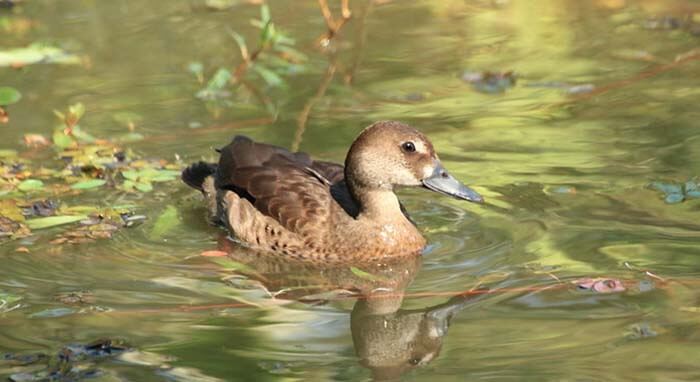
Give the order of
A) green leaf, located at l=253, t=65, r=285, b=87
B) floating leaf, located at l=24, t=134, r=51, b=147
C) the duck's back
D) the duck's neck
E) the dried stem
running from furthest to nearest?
1. the dried stem
2. green leaf, located at l=253, t=65, r=285, b=87
3. floating leaf, located at l=24, t=134, r=51, b=147
4. the duck's back
5. the duck's neck

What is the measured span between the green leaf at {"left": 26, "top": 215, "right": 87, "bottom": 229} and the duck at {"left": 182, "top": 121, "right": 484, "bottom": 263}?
99 centimetres

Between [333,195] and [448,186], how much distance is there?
819 mm

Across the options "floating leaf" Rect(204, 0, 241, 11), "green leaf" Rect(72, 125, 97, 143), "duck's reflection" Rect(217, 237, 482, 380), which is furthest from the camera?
"floating leaf" Rect(204, 0, 241, 11)

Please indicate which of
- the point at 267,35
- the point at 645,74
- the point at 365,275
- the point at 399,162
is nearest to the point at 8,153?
the point at 267,35

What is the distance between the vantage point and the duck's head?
Result: 8242 mm

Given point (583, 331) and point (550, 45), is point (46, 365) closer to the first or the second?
point (583, 331)

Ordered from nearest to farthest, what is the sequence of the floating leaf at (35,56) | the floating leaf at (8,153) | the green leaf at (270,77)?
the floating leaf at (8,153)
the green leaf at (270,77)
the floating leaf at (35,56)

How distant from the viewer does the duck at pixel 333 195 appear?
325 inches

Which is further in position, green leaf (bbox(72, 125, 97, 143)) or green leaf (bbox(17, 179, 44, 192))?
green leaf (bbox(72, 125, 97, 143))

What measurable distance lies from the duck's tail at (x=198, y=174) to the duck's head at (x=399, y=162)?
133cm

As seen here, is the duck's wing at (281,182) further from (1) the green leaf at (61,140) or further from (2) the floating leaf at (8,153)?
(2) the floating leaf at (8,153)

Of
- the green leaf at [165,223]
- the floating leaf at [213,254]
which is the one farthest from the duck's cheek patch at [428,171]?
the green leaf at [165,223]

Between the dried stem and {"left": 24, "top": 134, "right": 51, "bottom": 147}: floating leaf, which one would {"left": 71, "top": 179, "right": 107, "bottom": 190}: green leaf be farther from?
the dried stem

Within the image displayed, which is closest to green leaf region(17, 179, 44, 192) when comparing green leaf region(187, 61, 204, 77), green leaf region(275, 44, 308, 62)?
green leaf region(187, 61, 204, 77)
